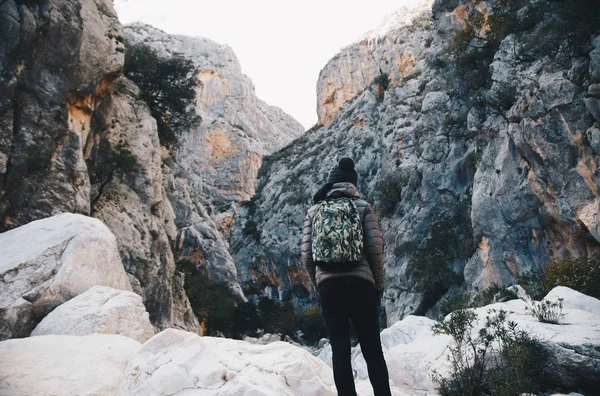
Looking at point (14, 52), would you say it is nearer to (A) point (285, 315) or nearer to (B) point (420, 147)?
(B) point (420, 147)

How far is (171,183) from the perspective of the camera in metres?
29.7

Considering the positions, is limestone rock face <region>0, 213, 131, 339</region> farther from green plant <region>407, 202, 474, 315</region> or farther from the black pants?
green plant <region>407, 202, 474, 315</region>

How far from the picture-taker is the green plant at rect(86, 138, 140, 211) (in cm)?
1812

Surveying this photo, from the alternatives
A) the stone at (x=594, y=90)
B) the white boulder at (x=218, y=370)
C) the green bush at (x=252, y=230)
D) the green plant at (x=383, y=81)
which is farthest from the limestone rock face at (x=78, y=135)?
the green plant at (x=383, y=81)

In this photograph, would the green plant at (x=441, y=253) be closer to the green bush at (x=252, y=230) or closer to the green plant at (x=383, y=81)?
the green plant at (x=383, y=81)

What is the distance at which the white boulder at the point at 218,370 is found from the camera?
12.6 feet

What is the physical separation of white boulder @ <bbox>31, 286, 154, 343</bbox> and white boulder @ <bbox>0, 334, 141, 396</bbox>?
92cm

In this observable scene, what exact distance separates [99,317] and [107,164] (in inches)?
532

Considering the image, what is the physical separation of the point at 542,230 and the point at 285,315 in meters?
31.4

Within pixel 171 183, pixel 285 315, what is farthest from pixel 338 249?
pixel 285 315

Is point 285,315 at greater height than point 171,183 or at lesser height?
lesser

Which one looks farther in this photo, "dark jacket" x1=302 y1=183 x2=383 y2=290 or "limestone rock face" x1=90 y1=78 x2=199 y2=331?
"limestone rock face" x1=90 y1=78 x2=199 y2=331

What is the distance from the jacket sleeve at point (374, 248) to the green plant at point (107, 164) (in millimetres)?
16696

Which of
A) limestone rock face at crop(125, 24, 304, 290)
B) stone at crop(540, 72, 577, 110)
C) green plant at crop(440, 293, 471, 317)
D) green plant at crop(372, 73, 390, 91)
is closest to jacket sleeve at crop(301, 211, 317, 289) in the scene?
green plant at crop(440, 293, 471, 317)
